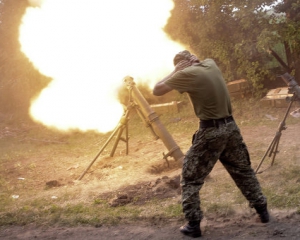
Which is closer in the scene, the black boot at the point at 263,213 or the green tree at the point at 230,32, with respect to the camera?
the black boot at the point at 263,213

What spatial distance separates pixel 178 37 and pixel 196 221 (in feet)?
28.9

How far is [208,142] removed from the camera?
13.9 feet

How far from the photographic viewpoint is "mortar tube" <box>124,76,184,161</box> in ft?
22.9

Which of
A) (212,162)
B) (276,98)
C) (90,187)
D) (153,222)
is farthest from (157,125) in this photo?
(276,98)

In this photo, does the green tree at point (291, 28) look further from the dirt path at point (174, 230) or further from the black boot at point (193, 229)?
the black boot at point (193, 229)

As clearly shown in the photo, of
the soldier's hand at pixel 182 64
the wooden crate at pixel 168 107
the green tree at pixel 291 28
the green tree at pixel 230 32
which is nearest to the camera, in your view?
the soldier's hand at pixel 182 64

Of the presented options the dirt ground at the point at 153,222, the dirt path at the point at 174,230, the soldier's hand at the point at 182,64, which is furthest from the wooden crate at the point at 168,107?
the soldier's hand at the point at 182,64

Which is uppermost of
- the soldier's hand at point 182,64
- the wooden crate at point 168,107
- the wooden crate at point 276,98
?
the soldier's hand at point 182,64

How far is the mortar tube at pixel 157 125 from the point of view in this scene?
22.9 ft

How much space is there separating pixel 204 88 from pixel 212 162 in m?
0.79

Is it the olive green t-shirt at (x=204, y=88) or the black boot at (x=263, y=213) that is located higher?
the olive green t-shirt at (x=204, y=88)

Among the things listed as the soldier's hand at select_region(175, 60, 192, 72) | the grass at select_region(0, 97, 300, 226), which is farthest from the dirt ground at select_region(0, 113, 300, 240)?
the soldier's hand at select_region(175, 60, 192, 72)

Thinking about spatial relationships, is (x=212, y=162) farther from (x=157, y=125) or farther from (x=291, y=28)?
(x=291, y=28)

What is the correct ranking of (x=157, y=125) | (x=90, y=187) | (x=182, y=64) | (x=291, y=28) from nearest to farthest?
(x=182, y=64), (x=90, y=187), (x=157, y=125), (x=291, y=28)
